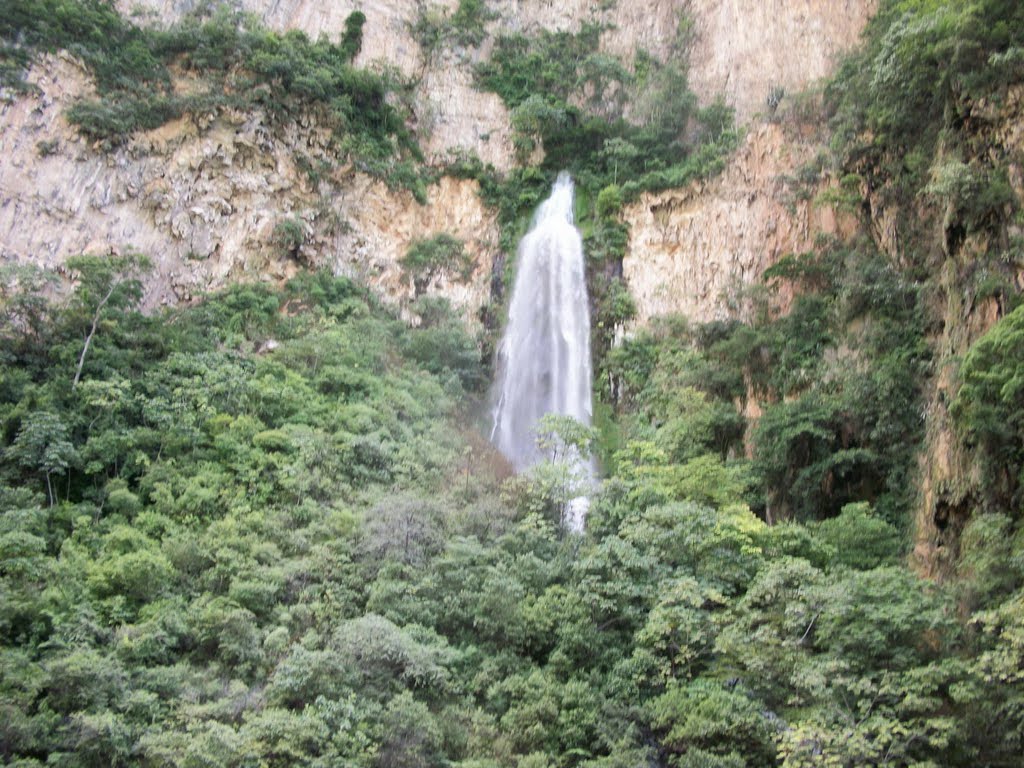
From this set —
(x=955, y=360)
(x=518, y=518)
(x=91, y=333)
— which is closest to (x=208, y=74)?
(x=91, y=333)

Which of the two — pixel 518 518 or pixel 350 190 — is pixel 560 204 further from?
pixel 518 518

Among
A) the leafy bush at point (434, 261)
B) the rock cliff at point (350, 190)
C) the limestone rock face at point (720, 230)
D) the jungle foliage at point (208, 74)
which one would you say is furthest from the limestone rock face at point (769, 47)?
the jungle foliage at point (208, 74)

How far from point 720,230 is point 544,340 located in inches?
243

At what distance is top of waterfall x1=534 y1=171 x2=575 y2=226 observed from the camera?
28.4 meters

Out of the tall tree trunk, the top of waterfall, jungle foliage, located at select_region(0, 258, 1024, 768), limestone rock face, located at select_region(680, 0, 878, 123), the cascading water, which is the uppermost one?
limestone rock face, located at select_region(680, 0, 878, 123)

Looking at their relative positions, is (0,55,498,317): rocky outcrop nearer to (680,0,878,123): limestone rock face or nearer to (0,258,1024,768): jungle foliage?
(0,258,1024,768): jungle foliage

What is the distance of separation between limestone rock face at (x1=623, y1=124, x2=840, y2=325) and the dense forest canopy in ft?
4.28

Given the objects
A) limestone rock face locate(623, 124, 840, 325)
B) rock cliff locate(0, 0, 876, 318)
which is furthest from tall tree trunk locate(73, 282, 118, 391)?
limestone rock face locate(623, 124, 840, 325)

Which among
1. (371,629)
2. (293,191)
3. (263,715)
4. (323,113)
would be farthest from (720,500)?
(323,113)

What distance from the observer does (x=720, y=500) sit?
48.7 feet

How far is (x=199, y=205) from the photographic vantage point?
2455 centimetres

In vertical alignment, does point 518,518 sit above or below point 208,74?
below

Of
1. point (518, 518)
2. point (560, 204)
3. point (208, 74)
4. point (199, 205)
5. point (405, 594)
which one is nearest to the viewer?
point (405, 594)

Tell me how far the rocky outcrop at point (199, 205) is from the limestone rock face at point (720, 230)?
5259 mm
